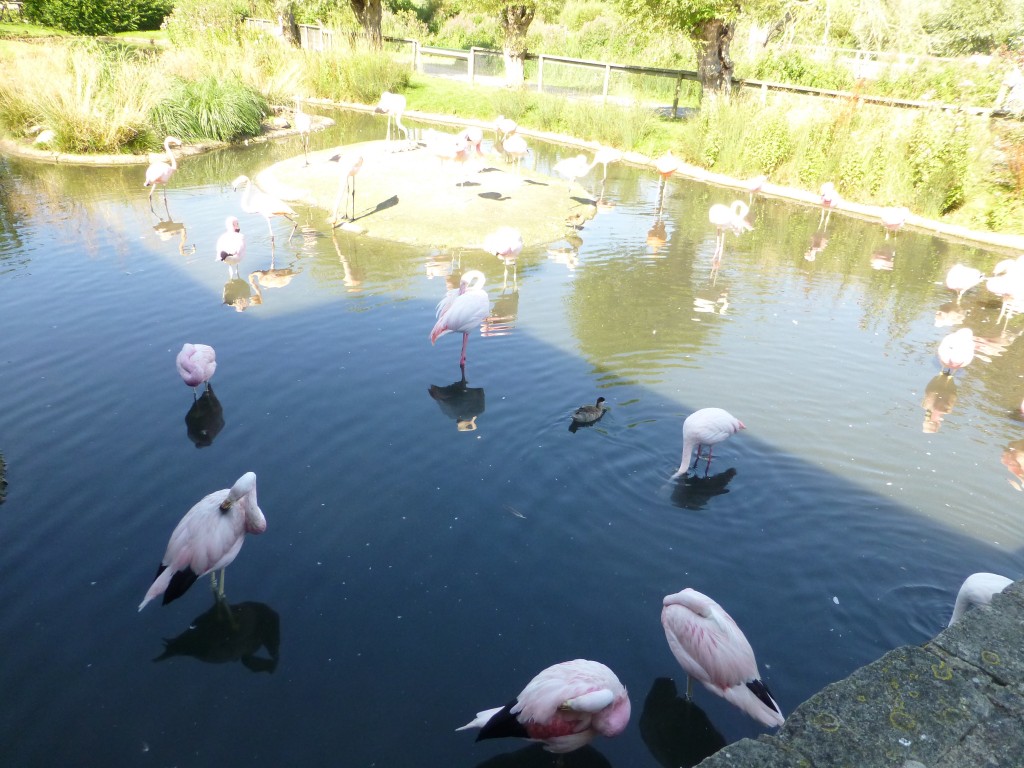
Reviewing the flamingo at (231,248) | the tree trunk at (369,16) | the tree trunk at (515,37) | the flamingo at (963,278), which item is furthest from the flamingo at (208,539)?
the tree trunk at (369,16)

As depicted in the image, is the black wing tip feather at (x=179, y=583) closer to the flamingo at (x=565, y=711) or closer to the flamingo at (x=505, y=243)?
the flamingo at (x=565, y=711)

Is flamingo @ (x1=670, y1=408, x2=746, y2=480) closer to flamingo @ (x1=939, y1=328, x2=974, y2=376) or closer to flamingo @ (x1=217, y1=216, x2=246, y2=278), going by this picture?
flamingo @ (x1=939, y1=328, x2=974, y2=376)

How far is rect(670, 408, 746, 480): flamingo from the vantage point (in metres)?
5.17

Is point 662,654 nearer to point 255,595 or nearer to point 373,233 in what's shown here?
point 255,595

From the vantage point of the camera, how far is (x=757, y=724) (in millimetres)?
3500

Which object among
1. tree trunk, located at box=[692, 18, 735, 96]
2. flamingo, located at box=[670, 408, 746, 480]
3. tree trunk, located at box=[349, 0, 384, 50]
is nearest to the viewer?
flamingo, located at box=[670, 408, 746, 480]

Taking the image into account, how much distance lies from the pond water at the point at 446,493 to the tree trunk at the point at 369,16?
2011cm

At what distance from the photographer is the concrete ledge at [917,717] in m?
2.14

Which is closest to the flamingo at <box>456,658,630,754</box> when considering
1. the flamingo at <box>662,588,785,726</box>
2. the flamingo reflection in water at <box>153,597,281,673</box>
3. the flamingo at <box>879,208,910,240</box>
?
the flamingo at <box>662,588,785,726</box>

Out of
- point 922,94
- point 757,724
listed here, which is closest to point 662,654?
point 757,724

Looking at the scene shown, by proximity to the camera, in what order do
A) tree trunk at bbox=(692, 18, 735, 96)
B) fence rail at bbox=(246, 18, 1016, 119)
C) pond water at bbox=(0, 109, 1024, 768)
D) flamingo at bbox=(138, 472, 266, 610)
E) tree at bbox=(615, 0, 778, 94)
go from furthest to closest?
tree trunk at bbox=(692, 18, 735, 96) → tree at bbox=(615, 0, 778, 94) → fence rail at bbox=(246, 18, 1016, 119) → flamingo at bbox=(138, 472, 266, 610) → pond water at bbox=(0, 109, 1024, 768)

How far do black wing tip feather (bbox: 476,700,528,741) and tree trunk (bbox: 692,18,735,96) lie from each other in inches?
703

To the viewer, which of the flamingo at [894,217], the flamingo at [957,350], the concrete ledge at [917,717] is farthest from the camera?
the flamingo at [894,217]

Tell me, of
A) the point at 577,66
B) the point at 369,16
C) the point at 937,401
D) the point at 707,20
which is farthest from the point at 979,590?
Result: the point at 369,16
